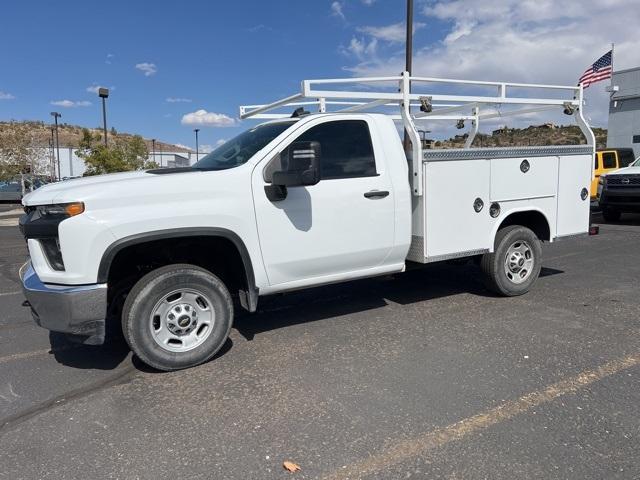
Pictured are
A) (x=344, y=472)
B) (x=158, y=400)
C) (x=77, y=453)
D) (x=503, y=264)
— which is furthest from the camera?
(x=503, y=264)

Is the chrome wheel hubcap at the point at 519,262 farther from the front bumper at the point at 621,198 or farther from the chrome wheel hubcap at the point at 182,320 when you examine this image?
the front bumper at the point at 621,198

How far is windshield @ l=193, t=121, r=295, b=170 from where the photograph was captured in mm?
4727

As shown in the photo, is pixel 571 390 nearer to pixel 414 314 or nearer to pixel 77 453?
pixel 414 314

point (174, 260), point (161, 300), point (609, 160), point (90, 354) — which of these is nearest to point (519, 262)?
point (174, 260)

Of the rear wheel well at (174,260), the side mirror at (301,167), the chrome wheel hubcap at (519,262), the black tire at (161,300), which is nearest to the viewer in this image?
the black tire at (161,300)

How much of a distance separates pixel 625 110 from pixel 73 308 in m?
30.1

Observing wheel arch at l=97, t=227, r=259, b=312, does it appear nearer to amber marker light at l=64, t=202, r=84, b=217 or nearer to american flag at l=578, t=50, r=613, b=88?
amber marker light at l=64, t=202, r=84, b=217

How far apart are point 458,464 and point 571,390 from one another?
1.37m

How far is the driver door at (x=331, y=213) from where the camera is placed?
450 cm

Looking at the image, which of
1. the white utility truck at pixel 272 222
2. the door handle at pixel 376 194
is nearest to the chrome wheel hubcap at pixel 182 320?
the white utility truck at pixel 272 222

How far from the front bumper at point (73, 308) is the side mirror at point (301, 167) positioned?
158 cm

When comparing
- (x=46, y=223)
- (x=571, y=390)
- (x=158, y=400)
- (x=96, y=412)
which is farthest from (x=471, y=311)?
(x=46, y=223)

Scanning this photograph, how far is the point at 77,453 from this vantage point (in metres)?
3.10

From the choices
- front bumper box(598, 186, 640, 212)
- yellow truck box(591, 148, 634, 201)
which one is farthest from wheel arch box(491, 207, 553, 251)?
yellow truck box(591, 148, 634, 201)
